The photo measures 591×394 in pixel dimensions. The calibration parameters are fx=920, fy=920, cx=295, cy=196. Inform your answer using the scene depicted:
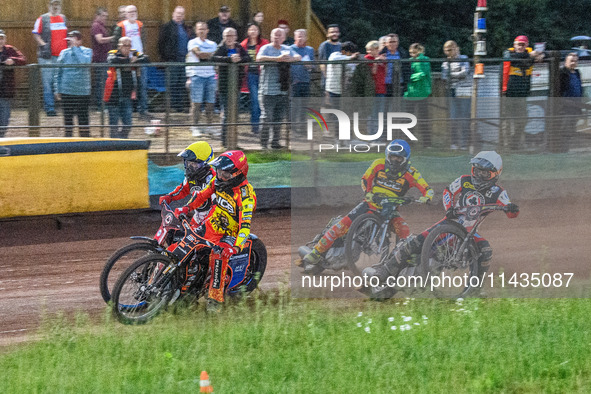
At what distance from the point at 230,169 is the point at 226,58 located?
5.35 m

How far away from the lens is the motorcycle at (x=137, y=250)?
27.3 feet

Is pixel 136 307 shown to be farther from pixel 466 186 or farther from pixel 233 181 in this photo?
pixel 466 186

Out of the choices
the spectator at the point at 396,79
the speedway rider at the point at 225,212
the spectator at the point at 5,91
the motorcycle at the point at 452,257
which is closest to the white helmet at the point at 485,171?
the motorcycle at the point at 452,257

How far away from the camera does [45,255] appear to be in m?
11.4

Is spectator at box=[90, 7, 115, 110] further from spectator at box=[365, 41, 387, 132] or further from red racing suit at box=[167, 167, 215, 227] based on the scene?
red racing suit at box=[167, 167, 215, 227]

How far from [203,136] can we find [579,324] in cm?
680

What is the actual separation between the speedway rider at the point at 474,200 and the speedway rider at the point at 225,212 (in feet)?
4.55

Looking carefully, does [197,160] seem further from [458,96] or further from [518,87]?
[518,87]

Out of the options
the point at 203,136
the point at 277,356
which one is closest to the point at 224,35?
the point at 203,136

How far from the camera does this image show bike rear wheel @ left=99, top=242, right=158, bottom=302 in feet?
27.2

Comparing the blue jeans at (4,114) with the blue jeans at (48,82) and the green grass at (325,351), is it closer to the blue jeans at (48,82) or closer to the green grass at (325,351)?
the blue jeans at (48,82)

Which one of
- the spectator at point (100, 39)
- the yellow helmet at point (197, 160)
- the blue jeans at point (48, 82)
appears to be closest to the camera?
→ the yellow helmet at point (197, 160)

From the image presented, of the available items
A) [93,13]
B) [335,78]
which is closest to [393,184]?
[335,78]

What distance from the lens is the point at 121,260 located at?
27.6 ft
